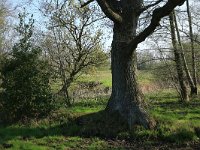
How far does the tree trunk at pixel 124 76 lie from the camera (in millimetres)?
14965

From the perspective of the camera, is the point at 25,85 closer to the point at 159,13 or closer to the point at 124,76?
the point at 124,76

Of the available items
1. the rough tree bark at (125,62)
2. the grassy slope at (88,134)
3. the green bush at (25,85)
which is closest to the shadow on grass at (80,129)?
the grassy slope at (88,134)

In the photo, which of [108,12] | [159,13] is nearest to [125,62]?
[108,12]

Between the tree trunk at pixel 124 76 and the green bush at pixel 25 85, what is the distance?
10.8 ft

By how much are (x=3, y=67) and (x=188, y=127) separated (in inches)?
348

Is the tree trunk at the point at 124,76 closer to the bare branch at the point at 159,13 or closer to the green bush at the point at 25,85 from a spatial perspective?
the bare branch at the point at 159,13

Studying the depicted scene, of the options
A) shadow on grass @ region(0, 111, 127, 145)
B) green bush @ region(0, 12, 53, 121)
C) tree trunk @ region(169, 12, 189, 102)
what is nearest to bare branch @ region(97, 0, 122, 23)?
shadow on grass @ region(0, 111, 127, 145)

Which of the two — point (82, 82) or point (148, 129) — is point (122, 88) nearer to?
point (148, 129)

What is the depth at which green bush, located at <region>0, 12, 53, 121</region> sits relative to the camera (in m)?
16.5

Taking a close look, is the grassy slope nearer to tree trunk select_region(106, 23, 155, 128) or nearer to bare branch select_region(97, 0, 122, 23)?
tree trunk select_region(106, 23, 155, 128)

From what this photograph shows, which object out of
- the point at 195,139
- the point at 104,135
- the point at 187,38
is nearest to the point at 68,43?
the point at 187,38

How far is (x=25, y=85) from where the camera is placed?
16734mm

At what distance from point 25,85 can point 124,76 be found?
15.0ft

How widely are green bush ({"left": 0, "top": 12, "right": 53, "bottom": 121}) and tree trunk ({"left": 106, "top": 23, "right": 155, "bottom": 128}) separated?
3.28 metres
